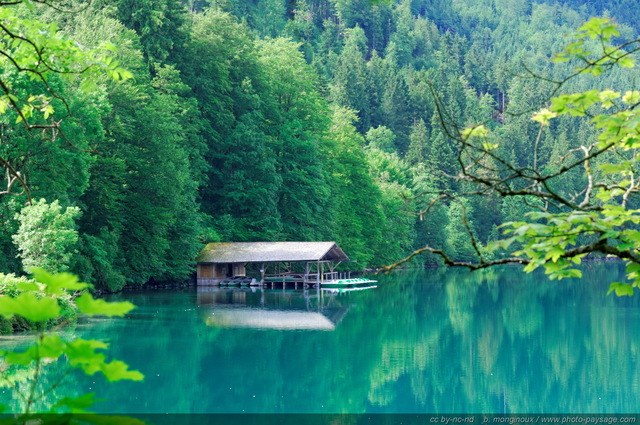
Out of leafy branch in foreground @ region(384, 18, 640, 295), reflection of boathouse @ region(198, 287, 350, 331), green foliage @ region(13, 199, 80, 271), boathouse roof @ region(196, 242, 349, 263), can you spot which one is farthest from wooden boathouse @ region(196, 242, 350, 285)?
leafy branch in foreground @ region(384, 18, 640, 295)

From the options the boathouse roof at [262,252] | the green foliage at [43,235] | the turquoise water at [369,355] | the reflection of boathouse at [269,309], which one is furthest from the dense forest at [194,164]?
the reflection of boathouse at [269,309]

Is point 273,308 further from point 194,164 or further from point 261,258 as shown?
point 194,164

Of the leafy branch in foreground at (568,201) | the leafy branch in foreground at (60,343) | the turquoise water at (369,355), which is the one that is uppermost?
the leafy branch in foreground at (568,201)

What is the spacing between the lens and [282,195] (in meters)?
46.6

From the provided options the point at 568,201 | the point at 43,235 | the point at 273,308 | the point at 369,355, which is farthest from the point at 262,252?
the point at 568,201

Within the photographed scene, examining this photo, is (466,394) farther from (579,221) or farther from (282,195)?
(282,195)

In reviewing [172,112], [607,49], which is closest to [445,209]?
[172,112]

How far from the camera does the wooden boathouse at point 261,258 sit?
3978 centimetres

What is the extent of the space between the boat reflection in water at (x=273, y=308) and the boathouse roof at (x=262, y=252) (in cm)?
155

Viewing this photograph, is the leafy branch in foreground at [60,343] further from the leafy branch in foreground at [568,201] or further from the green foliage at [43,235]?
the green foliage at [43,235]

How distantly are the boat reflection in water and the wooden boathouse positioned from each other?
1.37 meters

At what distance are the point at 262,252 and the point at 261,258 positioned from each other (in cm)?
42

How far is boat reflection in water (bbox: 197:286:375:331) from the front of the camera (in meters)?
24.4

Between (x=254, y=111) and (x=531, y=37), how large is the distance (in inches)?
5460
